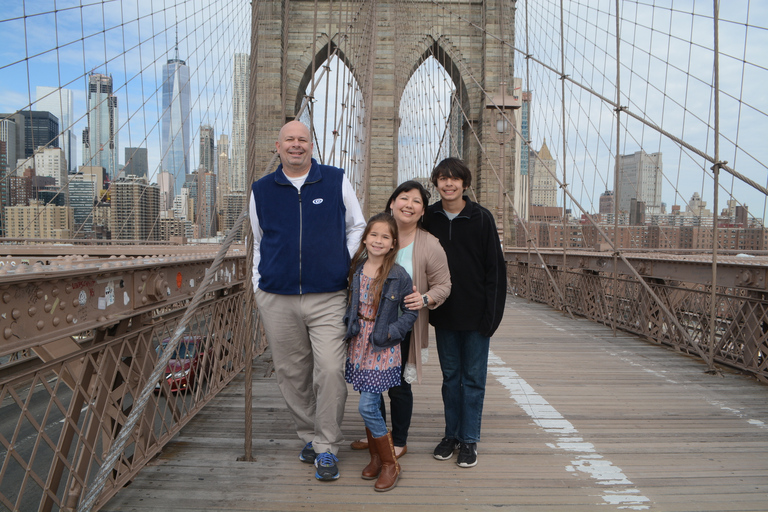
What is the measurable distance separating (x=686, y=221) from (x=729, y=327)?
5591mm

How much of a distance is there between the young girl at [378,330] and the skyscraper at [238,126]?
5980 mm

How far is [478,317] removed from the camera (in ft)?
7.11

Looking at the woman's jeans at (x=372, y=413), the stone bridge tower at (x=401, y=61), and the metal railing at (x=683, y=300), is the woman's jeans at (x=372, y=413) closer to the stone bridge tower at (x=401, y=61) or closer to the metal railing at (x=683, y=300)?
the metal railing at (x=683, y=300)

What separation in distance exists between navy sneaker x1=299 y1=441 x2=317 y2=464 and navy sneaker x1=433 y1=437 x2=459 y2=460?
0.48 m

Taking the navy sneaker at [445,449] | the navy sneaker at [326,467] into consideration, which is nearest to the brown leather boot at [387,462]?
the navy sneaker at [326,467]

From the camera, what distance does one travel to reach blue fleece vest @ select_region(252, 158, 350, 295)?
202cm

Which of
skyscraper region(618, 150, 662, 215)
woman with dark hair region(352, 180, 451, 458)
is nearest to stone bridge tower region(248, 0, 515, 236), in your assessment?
skyscraper region(618, 150, 662, 215)

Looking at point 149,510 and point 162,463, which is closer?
point 149,510

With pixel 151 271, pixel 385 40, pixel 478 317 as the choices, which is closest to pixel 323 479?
pixel 478 317

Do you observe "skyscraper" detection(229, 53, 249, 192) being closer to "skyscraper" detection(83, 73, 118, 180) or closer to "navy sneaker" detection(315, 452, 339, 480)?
"skyscraper" detection(83, 73, 118, 180)

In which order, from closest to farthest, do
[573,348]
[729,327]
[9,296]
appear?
[9,296] → [729,327] → [573,348]

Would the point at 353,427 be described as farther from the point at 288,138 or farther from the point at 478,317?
the point at 288,138

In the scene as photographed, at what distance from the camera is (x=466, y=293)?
218 cm

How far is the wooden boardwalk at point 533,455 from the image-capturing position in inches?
73.9
